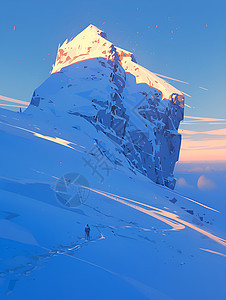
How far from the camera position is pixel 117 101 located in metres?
58.0

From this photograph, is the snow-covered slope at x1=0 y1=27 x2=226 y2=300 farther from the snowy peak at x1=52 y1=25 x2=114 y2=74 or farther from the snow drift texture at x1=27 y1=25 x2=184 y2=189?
the snowy peak at x1=52 y1=25 x2=114 y2=74

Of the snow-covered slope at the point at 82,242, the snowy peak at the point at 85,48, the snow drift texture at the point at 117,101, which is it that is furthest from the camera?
the snowy peak at the point at 85,48

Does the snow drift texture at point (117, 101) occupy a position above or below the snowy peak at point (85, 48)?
below

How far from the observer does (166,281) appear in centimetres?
679

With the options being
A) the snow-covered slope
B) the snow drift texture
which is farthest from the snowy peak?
the snow-covered slope

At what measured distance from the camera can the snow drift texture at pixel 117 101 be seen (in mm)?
48500

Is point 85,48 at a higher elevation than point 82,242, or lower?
higher

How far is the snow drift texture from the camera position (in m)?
48.5

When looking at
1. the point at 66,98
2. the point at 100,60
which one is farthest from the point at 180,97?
the point at 66,98

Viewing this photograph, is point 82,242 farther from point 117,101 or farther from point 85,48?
point 85,48

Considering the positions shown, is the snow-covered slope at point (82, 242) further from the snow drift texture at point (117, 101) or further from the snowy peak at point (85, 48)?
the snowy peak at point (85, 48)

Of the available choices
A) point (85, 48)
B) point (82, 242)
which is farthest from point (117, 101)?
point (82, 242)

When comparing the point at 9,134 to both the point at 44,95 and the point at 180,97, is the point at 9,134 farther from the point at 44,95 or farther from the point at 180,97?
the point at 180,97

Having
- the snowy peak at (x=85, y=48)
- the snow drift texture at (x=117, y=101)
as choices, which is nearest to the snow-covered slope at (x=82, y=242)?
the snow drift texture at (x=117, y=101)
